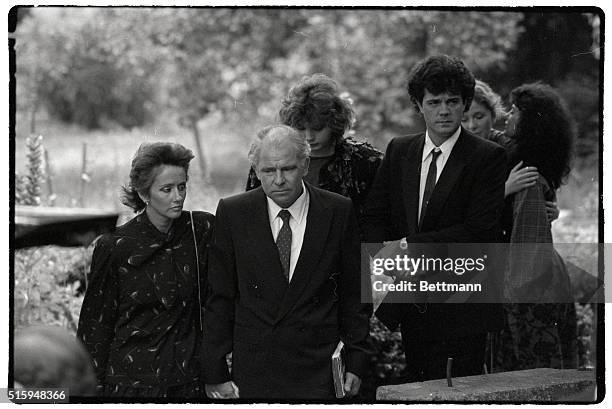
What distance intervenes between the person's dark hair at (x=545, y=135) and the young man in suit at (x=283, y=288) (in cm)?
115

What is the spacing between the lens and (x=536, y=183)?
4.66 metres

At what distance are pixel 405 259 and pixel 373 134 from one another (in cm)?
239

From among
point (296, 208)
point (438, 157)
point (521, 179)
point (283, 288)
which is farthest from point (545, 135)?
point (283, 288)

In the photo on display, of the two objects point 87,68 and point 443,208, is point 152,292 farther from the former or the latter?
point 87,68

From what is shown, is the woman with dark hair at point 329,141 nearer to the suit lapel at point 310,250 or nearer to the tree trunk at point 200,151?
the suit lapel at point 310,250

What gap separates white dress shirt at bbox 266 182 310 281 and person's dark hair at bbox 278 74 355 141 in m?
0.50

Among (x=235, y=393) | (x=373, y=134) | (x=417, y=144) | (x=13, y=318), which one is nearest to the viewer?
(x=235, y=393)

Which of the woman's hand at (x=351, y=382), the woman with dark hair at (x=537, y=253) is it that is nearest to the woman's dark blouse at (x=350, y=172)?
the woman with dark hair at (x=537, y=253)

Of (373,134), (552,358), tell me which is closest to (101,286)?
(552,358)

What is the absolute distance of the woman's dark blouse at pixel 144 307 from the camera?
4117 mm

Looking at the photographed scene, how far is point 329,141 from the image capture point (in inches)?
177

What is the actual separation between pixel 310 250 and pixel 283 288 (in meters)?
0.20

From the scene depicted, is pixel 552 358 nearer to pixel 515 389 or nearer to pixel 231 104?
pixel 515 389

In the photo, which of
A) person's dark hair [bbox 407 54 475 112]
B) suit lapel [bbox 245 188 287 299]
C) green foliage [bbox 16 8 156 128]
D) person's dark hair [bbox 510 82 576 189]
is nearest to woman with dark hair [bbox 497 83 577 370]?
person's dark hair [bbox 510 82 576 189]
